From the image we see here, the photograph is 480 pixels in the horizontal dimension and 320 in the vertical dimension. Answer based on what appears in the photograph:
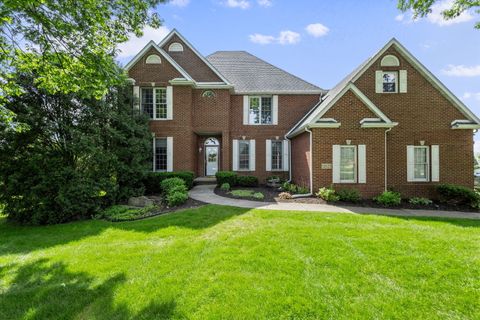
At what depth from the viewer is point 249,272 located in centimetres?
391

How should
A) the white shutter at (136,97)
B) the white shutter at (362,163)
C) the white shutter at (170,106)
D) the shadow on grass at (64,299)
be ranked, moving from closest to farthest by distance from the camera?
the shadow on grass at (64,299), the white shutter at (362,163), the white shutter at (136,97), the white shutter at (170,106)

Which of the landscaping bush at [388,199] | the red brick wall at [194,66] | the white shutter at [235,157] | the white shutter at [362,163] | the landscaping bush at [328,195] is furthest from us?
the white shutter at [235,157]

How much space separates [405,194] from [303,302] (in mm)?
10559

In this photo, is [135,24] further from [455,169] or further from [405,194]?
[455,169]

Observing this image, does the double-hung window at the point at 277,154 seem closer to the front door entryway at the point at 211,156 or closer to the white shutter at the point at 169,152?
the front door entryway at the point at 211,156

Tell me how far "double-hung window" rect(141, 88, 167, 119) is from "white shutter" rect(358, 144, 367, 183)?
407 inches

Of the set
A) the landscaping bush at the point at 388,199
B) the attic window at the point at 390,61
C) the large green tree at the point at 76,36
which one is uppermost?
the attic window at the point at 390,61

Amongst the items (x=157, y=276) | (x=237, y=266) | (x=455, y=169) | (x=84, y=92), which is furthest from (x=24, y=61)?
(x=455, y=169)

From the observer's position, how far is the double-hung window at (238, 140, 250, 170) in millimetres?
14922

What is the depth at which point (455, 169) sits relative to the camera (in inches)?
431

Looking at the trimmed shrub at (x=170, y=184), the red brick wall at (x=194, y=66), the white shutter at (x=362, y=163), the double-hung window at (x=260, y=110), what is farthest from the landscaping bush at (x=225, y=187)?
the red brick wall at (x=194, y=66)

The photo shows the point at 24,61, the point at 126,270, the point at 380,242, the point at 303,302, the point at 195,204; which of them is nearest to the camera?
the point at 303,302

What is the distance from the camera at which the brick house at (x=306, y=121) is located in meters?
10.2

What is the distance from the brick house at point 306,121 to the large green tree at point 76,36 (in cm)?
626
